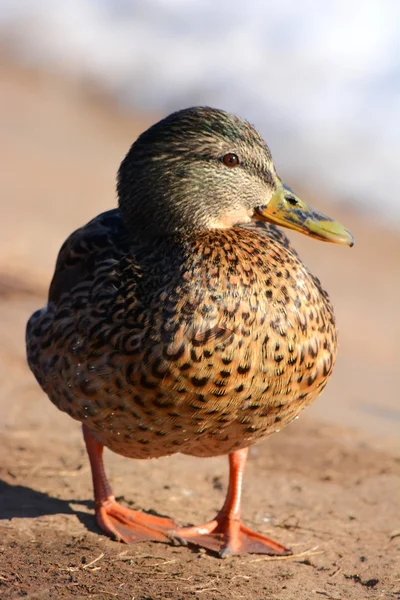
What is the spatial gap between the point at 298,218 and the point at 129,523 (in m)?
1.65

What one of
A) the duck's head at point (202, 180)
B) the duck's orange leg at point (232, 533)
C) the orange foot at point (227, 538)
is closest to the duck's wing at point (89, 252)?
the duck's head at point (202, 180)

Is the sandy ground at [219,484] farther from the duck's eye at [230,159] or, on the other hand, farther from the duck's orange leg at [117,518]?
the duck's eye at [230,159]

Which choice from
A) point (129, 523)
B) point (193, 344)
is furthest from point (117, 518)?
point (193, 344)

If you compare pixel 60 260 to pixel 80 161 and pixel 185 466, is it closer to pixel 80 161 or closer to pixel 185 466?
pixel 185 466

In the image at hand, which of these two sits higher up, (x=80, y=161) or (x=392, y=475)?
(x=80, y=161)

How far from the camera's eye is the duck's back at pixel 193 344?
3807 millimetres

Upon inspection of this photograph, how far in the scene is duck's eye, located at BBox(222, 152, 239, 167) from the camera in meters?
4.12

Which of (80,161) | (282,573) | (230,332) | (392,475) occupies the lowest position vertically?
(282,573)

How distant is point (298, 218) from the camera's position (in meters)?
4.21

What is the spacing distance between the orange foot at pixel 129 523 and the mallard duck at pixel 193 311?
1 centimetres

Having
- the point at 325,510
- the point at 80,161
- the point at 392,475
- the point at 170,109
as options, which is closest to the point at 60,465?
the point at 325,510

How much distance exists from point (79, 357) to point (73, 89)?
12.9 m

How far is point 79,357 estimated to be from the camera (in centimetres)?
406

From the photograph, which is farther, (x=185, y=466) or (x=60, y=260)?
(x=185, y=466)
